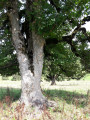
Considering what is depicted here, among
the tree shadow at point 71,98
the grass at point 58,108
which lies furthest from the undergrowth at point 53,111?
the tree shadow at point 71,98

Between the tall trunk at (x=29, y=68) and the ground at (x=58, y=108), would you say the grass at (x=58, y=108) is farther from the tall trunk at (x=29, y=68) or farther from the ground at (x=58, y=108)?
the tall trunk at (x=29, y=68)

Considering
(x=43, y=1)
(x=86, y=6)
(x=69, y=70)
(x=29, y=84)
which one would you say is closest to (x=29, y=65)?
(x=29, y=84)

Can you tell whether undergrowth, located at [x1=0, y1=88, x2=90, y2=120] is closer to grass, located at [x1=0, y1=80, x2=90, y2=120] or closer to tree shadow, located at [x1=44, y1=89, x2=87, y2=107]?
grass, located at [x1=0, y1=80, x2=90, y2=120]

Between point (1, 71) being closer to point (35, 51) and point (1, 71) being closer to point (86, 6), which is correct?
point (35, 51)

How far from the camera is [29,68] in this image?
7.71 meters

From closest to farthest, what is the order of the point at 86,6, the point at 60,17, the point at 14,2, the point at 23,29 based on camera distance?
the point at 60,17 < the point at 86,6 < the point at 14,2 < the point at 23,29

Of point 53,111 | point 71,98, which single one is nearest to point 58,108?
point 53,111

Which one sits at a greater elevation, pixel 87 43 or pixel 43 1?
pixel 43 1

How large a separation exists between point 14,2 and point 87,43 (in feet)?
20.1

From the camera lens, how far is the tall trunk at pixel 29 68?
7.20 meters

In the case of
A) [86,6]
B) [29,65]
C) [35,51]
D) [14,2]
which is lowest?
[29,65]

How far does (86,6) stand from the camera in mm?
7496

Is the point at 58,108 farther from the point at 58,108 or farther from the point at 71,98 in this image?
the point at 71,98

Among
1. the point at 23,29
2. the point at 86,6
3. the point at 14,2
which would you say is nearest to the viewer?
the point at 86,6
